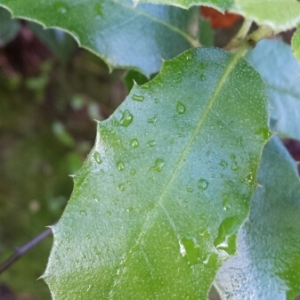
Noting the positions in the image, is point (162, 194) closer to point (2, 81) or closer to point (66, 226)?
point (66, 226)

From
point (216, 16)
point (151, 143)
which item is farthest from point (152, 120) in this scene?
point (216, 16)

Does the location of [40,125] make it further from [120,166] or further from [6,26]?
[120,166]

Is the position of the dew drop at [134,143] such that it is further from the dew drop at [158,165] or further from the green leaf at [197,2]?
the green leaf at [197,2]

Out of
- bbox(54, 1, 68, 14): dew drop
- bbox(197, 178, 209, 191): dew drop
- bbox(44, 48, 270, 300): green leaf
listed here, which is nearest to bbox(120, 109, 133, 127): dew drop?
bbox(44, 48, 270, 300): green leaf

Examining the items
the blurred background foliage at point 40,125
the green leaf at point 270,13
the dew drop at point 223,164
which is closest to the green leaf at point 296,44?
the green leaf at point 270,13

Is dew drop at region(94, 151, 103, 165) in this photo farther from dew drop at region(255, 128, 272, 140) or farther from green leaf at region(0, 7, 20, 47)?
green leaf at region(0, 7, 20, 47)

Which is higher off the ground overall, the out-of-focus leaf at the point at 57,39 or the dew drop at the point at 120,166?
the dew drop at the point at 120,166

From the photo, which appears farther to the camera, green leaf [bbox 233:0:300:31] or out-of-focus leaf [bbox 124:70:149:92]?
out-of-focus leaf [bbox 124:70:149:92]
